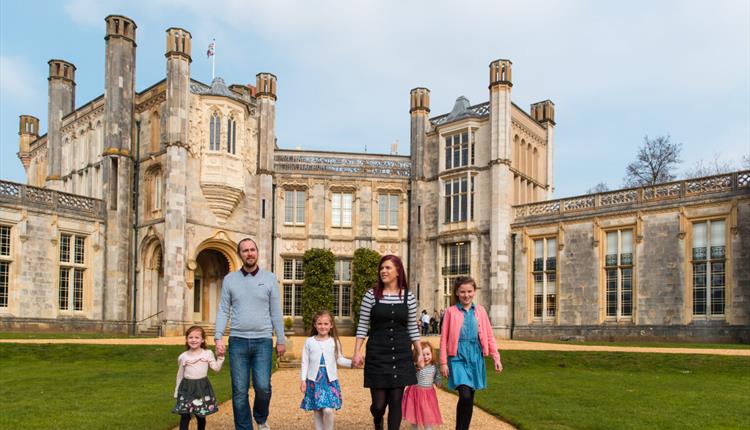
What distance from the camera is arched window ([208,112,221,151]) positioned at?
30656 mm

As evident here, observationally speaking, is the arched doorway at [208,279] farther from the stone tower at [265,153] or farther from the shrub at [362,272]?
the shrub at [362,272]

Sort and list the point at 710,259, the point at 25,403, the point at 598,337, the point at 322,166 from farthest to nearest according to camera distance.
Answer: the point at 322,166 → the point at 598,337 → the point at 710,259 → the point at 25,403

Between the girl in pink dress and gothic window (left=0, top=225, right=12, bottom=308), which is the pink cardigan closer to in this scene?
the girl in pink dress

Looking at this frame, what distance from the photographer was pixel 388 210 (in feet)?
113

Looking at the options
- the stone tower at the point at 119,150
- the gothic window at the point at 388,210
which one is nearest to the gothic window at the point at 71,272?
the stone tower at the point at 119,150

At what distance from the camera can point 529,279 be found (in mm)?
30203

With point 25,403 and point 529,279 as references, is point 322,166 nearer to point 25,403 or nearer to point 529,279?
point 529,279

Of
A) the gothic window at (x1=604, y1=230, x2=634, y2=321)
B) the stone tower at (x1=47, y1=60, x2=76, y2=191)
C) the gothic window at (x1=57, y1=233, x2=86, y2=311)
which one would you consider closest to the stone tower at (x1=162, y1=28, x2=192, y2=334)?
the gothic window at (x1=57, y1=233, x2=86, y2=311)

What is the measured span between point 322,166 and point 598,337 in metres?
15.7

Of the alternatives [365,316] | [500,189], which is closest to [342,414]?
[365,316]

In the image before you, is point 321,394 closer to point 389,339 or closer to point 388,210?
point 389,339

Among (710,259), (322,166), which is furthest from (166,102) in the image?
(710,259)

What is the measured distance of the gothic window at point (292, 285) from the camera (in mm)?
33094

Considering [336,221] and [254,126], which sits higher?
[254,126]
